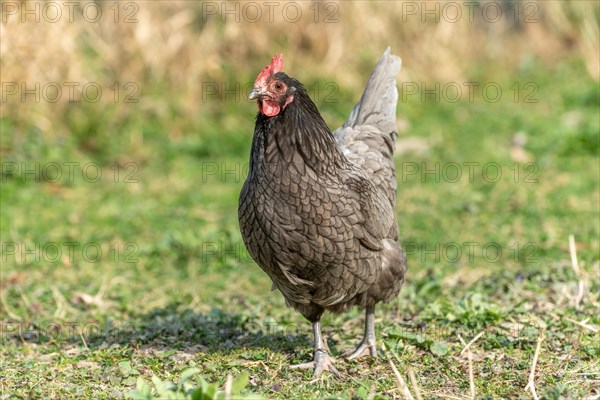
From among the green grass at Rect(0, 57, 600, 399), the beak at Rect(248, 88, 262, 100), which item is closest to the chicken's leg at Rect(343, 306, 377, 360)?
the green grass at Rect(0, 57, 600, 399)

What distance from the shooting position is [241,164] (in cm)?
830

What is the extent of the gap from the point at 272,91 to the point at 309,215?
615 mm

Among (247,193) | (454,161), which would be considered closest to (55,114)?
(454,161)

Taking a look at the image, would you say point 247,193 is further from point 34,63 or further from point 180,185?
point 34,63

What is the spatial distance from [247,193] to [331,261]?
531 mm

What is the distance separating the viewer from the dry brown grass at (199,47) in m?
8.11

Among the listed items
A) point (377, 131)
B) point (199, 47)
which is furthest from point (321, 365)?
point (199, 47)

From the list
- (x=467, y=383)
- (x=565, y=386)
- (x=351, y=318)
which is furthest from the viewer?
(x=351, y=318)

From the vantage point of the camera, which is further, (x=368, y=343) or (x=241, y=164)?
(x=241, y=164)

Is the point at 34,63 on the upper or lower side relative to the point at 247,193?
upper

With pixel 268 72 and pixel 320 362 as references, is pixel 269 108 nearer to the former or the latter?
pixel 268 72

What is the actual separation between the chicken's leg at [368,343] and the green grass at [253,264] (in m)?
0.09

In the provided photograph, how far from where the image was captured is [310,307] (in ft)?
13.7

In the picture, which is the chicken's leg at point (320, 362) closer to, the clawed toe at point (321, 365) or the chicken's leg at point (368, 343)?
the clawed toe at point (321, 365)
